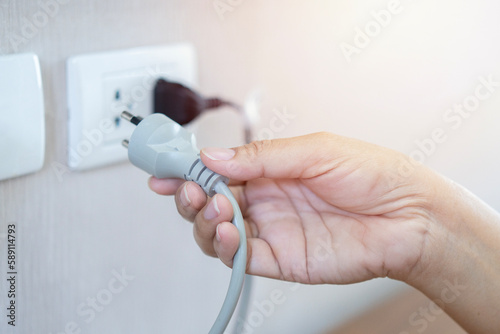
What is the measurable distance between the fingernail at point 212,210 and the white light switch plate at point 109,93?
12cm

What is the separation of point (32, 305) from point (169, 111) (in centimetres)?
21

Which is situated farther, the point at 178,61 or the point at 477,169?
the point at 477,169

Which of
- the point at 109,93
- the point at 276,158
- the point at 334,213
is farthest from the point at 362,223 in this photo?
the point at 109,93

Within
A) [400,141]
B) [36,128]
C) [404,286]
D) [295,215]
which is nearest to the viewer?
[36,128]

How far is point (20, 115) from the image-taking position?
1.25 ft

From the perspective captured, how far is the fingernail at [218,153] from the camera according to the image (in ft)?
1.27

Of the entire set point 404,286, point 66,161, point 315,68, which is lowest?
point 404,286

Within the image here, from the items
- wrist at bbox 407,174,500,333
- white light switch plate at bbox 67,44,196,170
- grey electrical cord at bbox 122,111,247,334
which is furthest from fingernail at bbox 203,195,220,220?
wrist at bbox 407,174,500,333

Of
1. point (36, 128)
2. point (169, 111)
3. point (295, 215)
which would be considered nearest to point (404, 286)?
point (295, 215)

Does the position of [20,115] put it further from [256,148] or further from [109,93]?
[256,148]

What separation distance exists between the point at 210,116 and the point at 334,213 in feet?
0.55

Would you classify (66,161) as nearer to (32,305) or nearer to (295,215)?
(32,305)

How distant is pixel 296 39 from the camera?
595 mm

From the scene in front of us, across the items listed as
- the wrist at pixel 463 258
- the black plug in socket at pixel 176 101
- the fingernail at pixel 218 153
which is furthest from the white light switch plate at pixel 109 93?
the wrist at pixel 463 258
